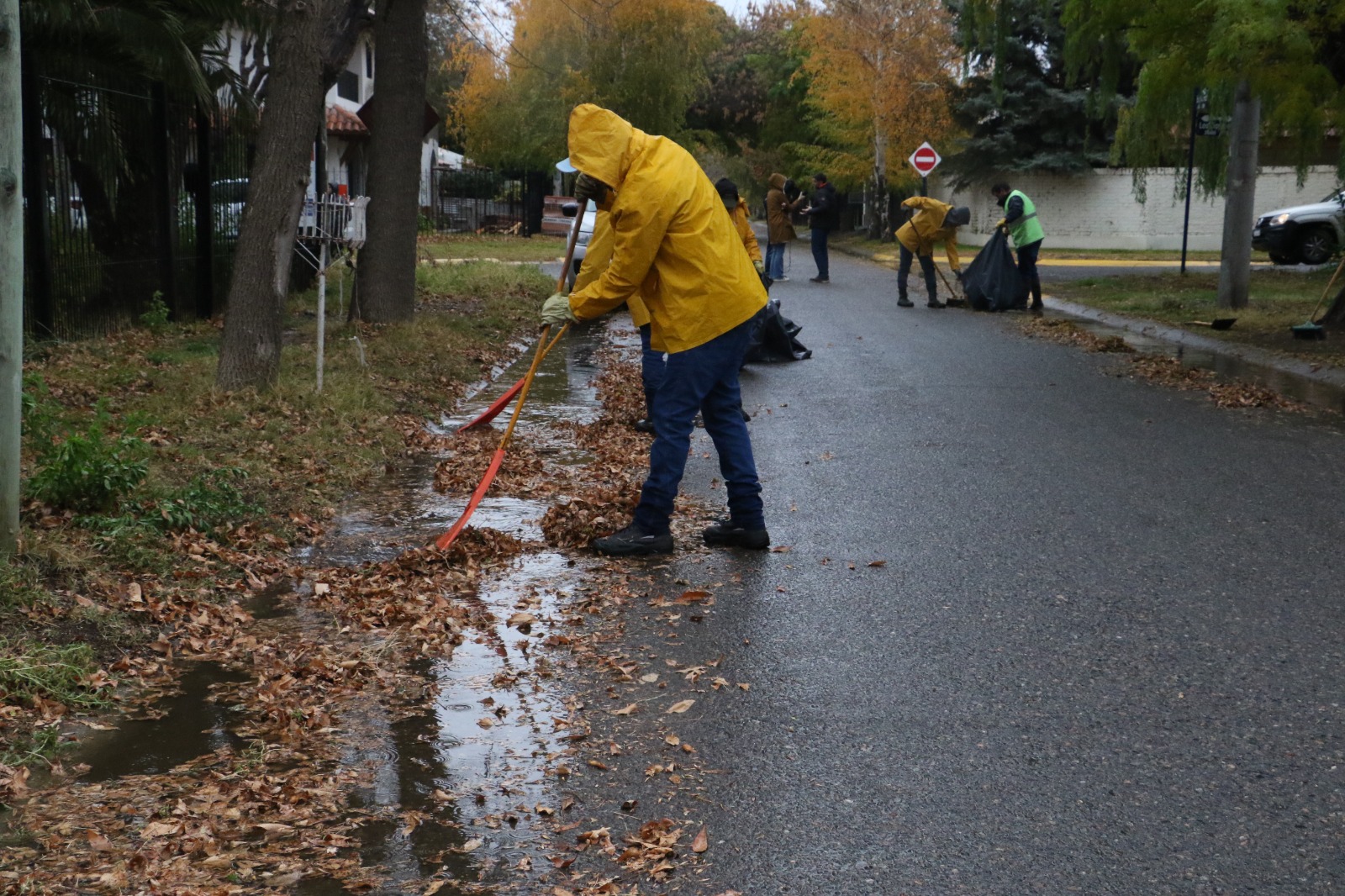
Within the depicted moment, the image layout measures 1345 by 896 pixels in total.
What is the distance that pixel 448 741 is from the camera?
4.36 meters

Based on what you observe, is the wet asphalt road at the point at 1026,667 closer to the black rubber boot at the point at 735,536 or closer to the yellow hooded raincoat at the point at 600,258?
the black rubber boot at the point at 735,536

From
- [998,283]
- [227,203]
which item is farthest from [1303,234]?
[227,203]

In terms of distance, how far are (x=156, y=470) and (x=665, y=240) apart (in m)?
2.82

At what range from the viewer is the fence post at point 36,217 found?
37.6 feet

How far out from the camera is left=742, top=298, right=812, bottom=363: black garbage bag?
13.9 m

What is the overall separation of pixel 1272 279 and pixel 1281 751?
21.9m

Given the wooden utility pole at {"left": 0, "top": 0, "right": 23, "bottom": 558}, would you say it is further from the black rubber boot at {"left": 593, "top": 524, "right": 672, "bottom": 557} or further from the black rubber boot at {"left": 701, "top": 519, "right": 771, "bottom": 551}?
the black rubber boot at {"left": 701, "top": 519, "right": 771, "bottom": 551}

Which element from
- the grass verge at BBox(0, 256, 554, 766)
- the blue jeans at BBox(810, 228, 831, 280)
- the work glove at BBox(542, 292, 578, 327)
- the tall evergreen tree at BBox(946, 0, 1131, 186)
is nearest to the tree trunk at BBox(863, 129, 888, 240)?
the tall evergreen tree at BBox(946, 0, 1131, 186)

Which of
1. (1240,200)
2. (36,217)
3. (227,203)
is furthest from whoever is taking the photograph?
(1240,200)

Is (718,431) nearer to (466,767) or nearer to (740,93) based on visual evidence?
(466,767)

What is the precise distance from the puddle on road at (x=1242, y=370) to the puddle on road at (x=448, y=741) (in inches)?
312

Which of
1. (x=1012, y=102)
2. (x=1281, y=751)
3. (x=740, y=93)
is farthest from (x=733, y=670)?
(x=740, y=93)

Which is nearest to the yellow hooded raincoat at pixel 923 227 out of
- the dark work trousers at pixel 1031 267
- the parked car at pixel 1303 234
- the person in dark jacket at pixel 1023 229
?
the person in dark jacket at pixel 1023 229

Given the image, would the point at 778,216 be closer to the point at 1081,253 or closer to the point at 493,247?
the point at 493,247
